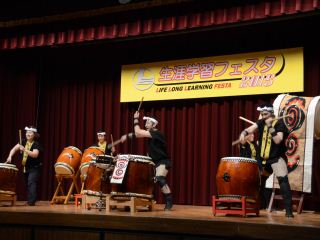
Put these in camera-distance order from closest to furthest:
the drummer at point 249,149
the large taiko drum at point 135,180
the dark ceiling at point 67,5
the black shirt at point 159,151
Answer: the large taiko drum at point 135,180 < the black shirt at point 159,151 < the drummer at point 249,149 < the dark ceiling at point 67,5

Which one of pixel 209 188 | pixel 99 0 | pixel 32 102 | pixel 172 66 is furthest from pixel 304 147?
pixel 32 102

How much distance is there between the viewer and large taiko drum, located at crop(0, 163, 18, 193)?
6624mm

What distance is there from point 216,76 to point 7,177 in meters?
3.22

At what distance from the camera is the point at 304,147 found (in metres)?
5.96

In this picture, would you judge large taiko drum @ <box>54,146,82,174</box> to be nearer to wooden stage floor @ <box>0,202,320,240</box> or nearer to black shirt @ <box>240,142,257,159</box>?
wooden stage floor @ <box>0,202,320,240</box>

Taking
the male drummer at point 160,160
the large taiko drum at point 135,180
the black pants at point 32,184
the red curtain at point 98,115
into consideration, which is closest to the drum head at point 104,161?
the large taiko drum at point 135,180

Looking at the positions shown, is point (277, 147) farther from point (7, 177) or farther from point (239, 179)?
point (7, 177)

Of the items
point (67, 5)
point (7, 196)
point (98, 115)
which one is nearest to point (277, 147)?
point (7, 196)

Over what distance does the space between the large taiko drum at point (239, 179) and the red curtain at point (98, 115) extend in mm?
2013

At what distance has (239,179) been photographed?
514 centimetres

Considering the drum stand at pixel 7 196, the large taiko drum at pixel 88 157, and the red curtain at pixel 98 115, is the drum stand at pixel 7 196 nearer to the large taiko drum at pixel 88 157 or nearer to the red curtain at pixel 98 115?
the large taiko drum at pixel 88 157

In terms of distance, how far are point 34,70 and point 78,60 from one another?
0.82 m

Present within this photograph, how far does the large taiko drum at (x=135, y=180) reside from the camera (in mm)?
5676

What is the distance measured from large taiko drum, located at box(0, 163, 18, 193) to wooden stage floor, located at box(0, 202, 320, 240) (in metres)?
1.20
